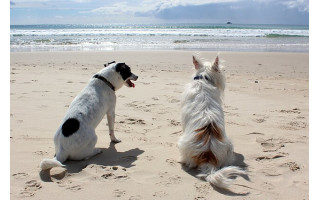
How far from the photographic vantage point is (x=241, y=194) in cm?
326

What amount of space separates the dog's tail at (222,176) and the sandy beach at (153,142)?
84mm

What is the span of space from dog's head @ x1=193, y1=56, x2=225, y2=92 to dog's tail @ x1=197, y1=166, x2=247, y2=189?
1.46 m

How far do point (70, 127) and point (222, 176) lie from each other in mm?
2028

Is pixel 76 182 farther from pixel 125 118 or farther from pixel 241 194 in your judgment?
pixel 125 118

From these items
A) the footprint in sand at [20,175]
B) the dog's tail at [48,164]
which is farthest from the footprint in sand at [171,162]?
the footprint in sand at [20,175]

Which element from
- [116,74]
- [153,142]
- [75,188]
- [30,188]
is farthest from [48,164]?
[116,74]

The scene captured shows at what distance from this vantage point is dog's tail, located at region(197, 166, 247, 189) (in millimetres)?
3350

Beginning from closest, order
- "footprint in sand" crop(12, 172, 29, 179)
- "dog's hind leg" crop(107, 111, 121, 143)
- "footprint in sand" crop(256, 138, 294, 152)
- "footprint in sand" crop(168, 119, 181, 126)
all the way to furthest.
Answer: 1. "footprint in sand" crop(12, 172, 29, 179)
2. "footprint in sand" crop(256, 138, 294, 152)
3. "dog's hind leg" crop(107, 111, 121, 143)
4. "footprint in sand" crop(168, 119, 181, 126)

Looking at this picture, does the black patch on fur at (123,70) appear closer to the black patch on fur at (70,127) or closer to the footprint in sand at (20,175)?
the black patch on fur at (70,127)

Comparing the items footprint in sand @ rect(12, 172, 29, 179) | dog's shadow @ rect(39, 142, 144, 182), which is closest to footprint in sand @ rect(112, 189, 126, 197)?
dog's shadow @ rect(39, 142, 144, 182)

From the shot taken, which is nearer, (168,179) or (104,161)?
(168,179)

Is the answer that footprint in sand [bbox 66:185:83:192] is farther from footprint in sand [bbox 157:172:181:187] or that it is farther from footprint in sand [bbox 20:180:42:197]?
footprint in sand [bbox 157:172:181:187]

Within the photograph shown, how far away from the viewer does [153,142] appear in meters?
4.84

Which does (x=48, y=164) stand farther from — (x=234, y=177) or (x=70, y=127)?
(x=234, y=177)
